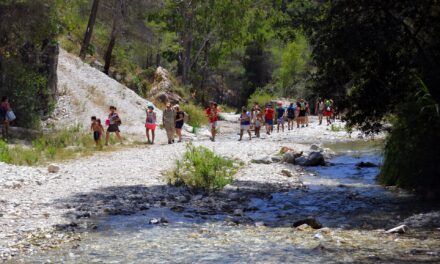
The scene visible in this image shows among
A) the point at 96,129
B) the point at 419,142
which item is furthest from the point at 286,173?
the point at 96,129

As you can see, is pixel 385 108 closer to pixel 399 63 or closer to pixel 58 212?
pixel 399 63

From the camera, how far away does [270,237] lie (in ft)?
32.7

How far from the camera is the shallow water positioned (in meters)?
8.48

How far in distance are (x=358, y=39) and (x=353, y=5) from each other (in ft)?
3.76

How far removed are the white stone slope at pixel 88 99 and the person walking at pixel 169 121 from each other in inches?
161

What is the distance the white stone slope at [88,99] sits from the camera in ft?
100.0

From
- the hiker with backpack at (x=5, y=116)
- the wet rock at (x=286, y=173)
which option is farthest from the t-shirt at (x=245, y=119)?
the hiker with backpack at (x=5, y=116)

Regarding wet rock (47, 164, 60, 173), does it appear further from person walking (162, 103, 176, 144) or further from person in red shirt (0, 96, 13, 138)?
person walking (162, 103, 176, 144)

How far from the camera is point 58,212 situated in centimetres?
1130

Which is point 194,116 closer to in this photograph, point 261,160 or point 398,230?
point 261,160

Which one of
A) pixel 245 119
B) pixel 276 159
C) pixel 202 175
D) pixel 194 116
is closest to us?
pixel 202 175

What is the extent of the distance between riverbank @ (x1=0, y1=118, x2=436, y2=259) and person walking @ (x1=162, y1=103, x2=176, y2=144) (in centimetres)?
384

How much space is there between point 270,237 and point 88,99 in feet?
80.2

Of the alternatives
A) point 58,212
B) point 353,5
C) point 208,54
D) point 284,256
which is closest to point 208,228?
point 284,256
